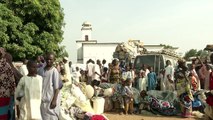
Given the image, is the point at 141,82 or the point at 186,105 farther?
the point at 141,82

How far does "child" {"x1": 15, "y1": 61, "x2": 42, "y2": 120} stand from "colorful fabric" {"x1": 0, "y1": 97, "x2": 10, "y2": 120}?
7.6 inches

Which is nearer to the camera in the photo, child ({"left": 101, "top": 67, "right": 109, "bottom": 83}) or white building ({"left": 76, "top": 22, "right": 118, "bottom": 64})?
child ({"left": 101, "top": 67, "right": 109, "bottom": 83})

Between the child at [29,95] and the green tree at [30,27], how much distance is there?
19.7 m

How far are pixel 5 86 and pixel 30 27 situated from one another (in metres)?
22.4

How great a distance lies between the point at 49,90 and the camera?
7.41 meters

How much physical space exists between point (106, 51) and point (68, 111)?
51.4m

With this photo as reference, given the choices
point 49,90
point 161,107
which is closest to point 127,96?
point 161,107

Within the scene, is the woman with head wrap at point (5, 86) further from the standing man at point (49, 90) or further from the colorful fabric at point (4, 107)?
the standing man at point (49, 90)

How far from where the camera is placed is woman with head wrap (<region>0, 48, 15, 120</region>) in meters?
6.41

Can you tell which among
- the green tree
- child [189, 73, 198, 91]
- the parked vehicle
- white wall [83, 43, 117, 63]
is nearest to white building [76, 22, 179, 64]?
white wall [83, 43, 117, 63]

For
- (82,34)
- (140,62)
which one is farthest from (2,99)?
(82,34)

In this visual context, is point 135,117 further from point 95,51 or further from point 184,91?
point 95,51

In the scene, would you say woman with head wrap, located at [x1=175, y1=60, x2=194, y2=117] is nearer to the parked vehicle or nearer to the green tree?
the parked vehicle

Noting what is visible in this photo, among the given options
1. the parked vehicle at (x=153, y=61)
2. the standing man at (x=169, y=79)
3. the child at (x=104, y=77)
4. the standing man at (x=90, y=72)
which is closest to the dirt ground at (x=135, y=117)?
the standing man at (x=169, y=79)
